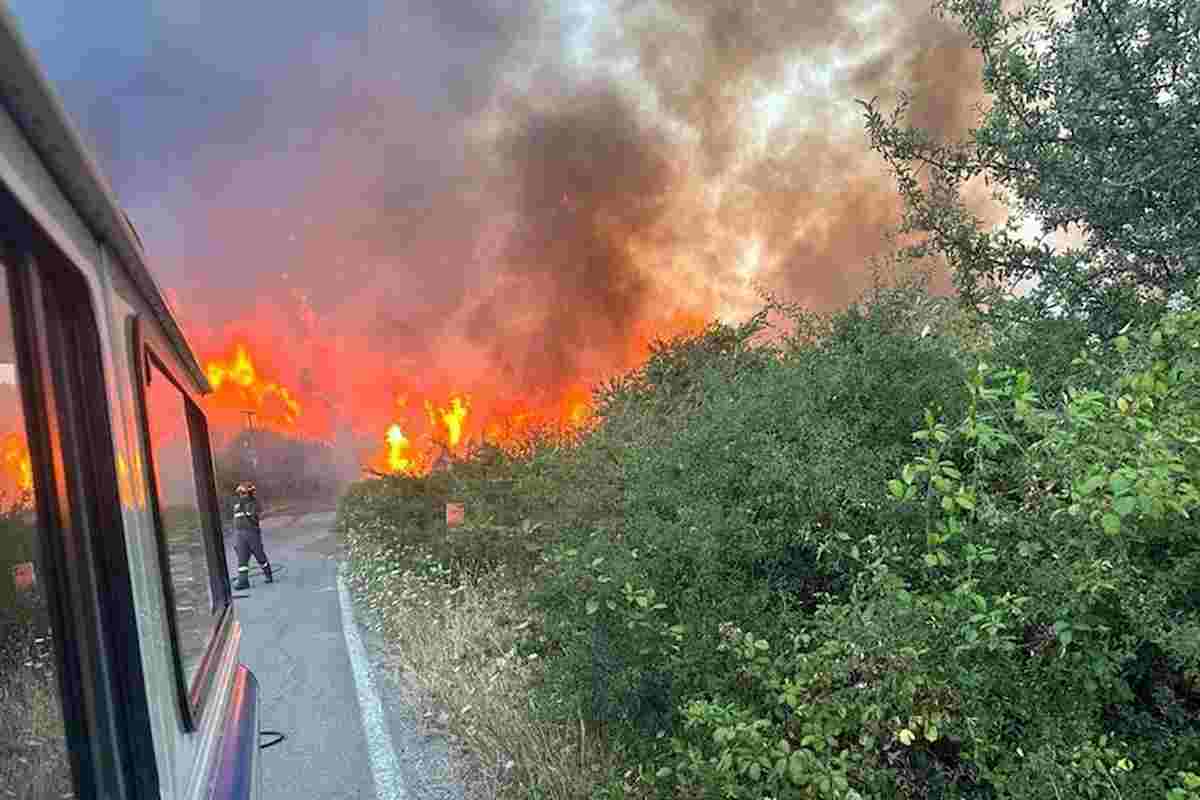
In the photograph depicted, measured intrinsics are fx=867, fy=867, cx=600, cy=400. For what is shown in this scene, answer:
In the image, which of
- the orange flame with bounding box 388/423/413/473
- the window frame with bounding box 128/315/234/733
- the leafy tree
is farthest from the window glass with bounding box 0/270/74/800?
the orange flame with bounding box 388/423/413/473

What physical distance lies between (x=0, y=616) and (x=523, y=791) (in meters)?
3.06

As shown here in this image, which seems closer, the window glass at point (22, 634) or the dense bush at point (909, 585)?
the window glass at point (22, 634)

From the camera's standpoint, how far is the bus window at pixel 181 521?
1.94 meters

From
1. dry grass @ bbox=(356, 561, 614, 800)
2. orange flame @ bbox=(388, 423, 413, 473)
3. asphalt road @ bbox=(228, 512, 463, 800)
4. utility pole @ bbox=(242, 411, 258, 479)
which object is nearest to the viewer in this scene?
dry grass @ bbox=(356, 561, 614, 800)

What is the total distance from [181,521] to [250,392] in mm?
23328

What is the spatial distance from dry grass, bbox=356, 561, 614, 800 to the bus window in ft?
5.08

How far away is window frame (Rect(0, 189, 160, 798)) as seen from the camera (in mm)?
1238

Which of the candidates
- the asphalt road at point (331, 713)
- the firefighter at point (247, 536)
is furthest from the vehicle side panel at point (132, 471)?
the firefighter at point (247, 536)

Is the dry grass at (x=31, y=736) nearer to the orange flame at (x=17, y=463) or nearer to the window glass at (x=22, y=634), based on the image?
the window glass at (x=22, y=634)

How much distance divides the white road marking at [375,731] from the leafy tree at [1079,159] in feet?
12.9

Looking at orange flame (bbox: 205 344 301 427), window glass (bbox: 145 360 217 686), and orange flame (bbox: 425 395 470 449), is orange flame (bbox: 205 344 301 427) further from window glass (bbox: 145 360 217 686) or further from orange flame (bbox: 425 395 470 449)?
window glass (bbox: 145 360 217 686)

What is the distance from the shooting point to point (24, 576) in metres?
1.21

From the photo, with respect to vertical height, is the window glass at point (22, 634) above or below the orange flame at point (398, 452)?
below

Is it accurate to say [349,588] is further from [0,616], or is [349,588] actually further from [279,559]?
[0,616]
